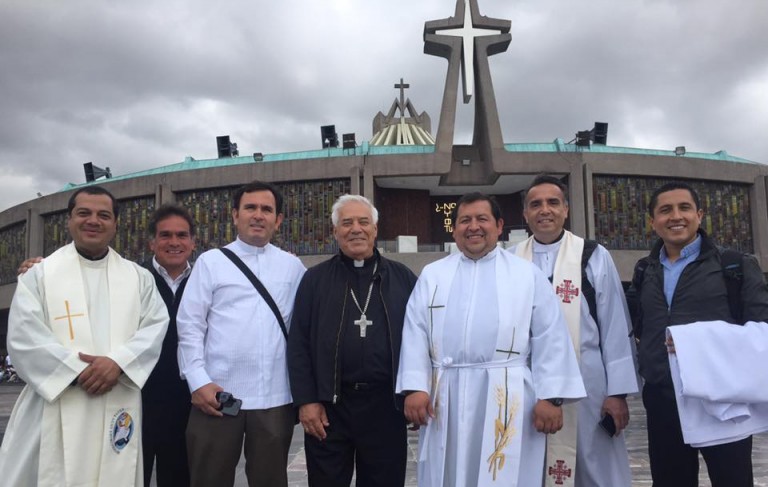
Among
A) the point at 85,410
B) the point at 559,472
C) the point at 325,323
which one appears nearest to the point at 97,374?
the point at 85,410

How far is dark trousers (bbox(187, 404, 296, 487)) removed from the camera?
3.31 m

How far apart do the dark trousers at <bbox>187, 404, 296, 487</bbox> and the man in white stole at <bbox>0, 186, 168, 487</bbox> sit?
0.38 meters

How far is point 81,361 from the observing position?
3193 millimetres

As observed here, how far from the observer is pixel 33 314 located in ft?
10.6

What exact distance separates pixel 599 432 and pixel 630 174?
66.9 feet

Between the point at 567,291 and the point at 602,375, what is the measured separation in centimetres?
54

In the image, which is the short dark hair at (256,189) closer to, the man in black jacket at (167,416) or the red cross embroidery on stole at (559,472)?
the man in black jacket at (167,416)

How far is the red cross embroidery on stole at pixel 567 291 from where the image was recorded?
3748mm

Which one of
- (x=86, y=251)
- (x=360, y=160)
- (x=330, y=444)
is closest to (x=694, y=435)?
(x=330, y=444)

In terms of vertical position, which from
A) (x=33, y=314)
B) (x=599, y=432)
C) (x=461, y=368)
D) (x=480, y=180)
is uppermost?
(x=480, y=180)

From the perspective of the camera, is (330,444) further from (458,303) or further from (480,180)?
(480,180)

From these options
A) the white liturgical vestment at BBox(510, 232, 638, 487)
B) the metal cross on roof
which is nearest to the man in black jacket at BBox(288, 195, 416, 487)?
the white liturgical vestment at BBox(510, 232, 638, 487)

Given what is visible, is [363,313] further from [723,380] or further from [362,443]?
[723,380]

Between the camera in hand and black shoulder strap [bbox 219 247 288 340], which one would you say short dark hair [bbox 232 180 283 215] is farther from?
the camera in hand
